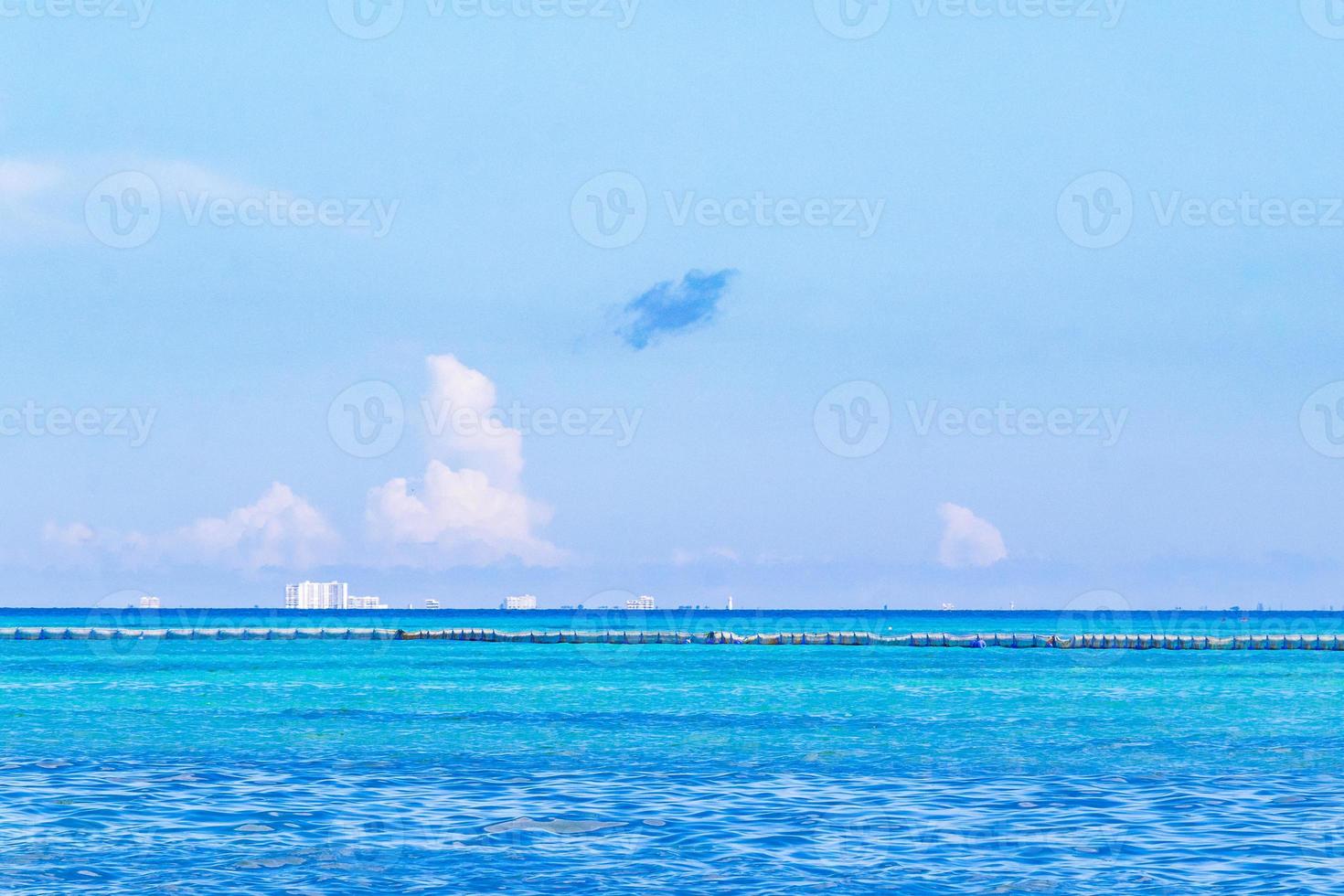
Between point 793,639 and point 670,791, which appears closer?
point 670,791

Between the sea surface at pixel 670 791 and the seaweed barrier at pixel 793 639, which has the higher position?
the seaweed barrier at pixel 793 639

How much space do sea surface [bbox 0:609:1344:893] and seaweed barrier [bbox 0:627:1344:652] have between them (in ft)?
204

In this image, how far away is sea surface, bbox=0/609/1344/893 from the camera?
22.4 metres

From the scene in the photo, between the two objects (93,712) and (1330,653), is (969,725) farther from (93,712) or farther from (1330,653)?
(1330,653)

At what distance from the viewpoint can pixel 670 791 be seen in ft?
102

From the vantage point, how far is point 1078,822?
26.6m

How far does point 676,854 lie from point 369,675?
6121 centimetres

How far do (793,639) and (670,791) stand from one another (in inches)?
4220

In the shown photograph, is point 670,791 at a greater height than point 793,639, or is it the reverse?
point 793,639

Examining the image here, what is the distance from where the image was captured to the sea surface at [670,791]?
73.6 feet

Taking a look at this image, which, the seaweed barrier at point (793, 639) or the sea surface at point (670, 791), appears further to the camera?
the seaweed barrier at point (793, 639)

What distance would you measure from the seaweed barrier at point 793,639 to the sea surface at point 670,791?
204 ft

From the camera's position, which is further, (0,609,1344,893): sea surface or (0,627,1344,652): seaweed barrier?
(0,627,1344,652): seaweed barrier

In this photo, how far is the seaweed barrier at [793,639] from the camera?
127625 millimetres
